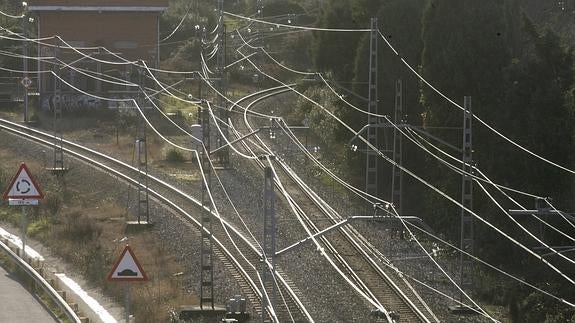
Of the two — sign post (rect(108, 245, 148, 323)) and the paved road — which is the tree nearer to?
the paved road

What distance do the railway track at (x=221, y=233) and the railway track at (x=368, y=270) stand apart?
4.22ft

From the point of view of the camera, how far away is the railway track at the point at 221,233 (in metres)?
21.4

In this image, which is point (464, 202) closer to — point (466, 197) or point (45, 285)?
point (466, 197)

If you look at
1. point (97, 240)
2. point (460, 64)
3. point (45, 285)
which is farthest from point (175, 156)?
point (45, 285)

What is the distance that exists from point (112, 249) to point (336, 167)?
11513mm

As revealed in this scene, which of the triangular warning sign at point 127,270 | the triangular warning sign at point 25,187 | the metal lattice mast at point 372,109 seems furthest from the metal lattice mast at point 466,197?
the triangular warning sign at point 127,270

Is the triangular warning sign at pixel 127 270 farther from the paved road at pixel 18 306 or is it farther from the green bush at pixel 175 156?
the green bush at pixel 175 156

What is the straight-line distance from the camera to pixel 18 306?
18.8m

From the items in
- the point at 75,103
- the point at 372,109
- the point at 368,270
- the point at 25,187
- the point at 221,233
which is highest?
the point at 372,109

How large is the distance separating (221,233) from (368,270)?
4.18 metres

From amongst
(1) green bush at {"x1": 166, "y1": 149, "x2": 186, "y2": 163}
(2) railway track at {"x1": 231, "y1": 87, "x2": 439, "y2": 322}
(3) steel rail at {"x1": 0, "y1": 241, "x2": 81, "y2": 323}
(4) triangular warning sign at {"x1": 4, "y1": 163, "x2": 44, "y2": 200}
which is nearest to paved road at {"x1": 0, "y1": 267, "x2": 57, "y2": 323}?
(3) steel rail at {"x1": 0, "y1": 241, "x2": 81, "y2": 323}

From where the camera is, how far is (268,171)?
51.2ft

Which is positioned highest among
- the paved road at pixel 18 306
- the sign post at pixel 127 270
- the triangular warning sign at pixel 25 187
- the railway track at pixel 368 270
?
the triangular warning sign at pixel 25 187

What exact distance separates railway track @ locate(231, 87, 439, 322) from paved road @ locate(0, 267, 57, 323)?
4.44 metres
